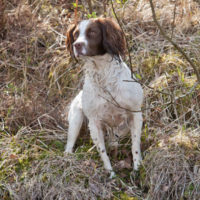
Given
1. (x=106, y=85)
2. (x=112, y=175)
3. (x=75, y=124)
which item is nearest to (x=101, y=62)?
(x=106, y=85)

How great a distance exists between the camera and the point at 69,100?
4.45m

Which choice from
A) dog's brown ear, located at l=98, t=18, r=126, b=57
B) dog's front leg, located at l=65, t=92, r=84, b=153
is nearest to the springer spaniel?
dog's brown ear, located at l=98, t=18, r=126, b=57

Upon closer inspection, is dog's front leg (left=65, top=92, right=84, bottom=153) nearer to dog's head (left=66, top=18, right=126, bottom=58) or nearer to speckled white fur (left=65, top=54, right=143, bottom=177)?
speckled white fur (left=65, top=54, right=143, bottom=177)

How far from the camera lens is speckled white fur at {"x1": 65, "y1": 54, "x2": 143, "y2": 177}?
329 centimetres

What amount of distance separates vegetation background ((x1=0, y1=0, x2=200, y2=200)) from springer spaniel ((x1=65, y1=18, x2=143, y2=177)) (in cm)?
17

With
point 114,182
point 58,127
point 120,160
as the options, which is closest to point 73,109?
point 58,127

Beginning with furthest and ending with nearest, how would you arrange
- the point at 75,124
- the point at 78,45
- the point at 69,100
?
1. the point at 69,100
2. the point at 75,124
3. the point at 78,45

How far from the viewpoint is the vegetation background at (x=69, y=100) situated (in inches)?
123

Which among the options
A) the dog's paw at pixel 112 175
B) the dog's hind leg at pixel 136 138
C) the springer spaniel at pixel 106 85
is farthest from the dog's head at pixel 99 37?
the dog's paw at pixel 112 175

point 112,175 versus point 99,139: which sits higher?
point 99,139

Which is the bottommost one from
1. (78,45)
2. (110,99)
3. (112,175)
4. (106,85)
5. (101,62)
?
(112,175)

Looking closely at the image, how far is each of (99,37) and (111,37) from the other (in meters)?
0.09

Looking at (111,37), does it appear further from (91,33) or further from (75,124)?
(75,124)

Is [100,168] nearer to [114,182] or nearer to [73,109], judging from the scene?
[114,182]
